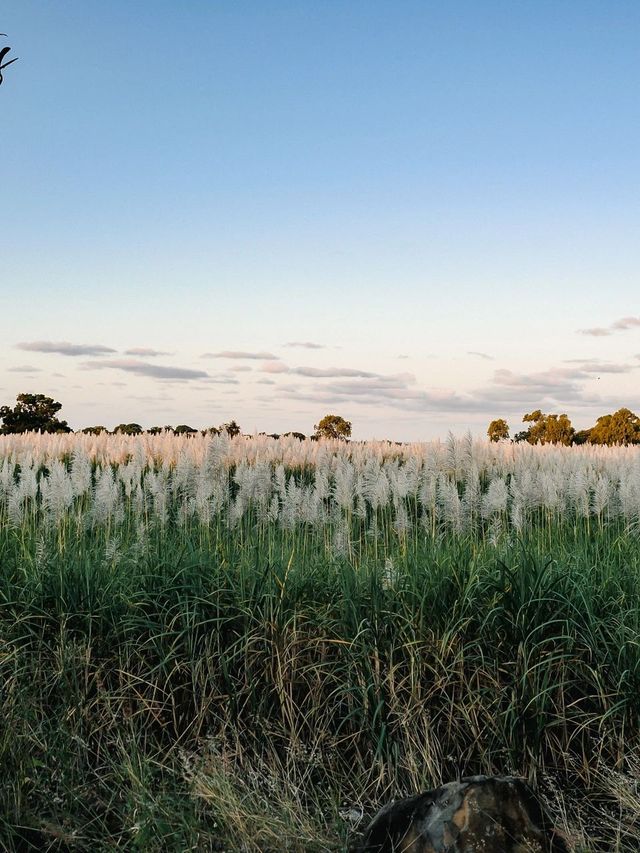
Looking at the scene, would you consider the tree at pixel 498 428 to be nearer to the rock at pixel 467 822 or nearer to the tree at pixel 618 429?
the tree at pixel 618 429

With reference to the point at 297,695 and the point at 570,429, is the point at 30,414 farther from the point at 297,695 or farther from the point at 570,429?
the point at 297,695

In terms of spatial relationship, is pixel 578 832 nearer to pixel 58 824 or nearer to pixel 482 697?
pixel 482 697

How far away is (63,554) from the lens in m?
5.92

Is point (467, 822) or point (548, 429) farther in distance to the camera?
point (548, 429)

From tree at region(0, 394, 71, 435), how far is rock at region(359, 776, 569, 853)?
27887 mm

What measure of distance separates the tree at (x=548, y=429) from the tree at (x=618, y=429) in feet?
3.97

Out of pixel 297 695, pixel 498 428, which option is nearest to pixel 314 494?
pixel 297 695

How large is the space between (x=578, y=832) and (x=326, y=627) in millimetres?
1660

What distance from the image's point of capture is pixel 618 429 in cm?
3011

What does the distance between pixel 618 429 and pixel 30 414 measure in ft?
70.8

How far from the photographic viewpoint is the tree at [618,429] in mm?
29858

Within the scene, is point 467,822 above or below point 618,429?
below

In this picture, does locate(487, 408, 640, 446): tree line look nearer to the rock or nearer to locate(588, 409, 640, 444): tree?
locate(588, 409, 640, 444): tree

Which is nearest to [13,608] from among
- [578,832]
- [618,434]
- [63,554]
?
[63,554]
